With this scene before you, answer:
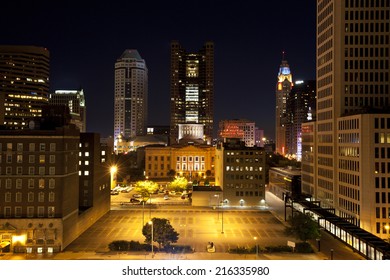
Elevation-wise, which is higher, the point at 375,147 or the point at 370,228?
the point at 375,147

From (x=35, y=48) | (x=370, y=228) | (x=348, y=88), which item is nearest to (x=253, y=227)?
(x=370, y=228)

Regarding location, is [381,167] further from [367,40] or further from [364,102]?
[367,40]

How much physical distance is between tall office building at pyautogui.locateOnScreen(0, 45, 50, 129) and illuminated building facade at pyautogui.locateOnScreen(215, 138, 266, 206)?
96.2 metres

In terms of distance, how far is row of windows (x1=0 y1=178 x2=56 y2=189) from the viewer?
39.2m

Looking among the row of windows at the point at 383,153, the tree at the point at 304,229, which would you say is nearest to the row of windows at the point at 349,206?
the row of windows at the point at 383,153

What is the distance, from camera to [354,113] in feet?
162

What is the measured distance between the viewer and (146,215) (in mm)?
58594

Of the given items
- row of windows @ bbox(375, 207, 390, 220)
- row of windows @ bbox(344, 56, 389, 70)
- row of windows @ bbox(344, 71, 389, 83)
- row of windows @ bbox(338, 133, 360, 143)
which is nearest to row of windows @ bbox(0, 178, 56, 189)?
row of windows @ bbox(338, 133, 360, 143)

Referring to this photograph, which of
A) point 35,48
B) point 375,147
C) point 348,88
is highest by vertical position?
point 35,48

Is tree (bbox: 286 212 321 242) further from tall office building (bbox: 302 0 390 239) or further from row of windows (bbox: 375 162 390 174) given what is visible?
Result: row of windows (bbox: 375 162 390 174)

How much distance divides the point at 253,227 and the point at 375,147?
18361 mm
